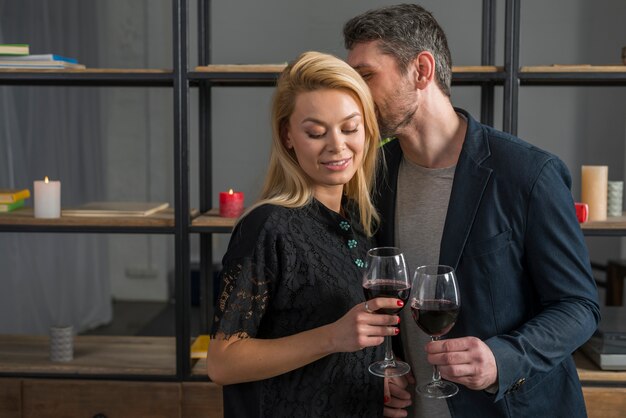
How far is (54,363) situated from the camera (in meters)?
2.71

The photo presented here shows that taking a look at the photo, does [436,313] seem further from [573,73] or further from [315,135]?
[573,73]

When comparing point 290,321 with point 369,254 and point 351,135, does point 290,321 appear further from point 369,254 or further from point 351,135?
point 351,135

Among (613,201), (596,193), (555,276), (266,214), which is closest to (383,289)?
(266,214)

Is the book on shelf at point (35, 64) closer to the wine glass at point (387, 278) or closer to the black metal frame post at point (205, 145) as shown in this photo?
the black metal frame post at point (205, 145)

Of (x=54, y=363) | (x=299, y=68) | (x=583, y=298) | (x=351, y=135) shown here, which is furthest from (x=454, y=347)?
(x=54, y=363)

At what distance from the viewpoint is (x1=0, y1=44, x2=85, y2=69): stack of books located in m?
2.54

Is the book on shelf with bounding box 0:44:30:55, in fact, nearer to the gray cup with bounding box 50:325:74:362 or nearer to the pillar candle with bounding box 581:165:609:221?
the gray cup with bounding box 50:325:74:362

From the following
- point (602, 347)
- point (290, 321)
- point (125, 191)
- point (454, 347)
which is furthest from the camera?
point (125, 191)

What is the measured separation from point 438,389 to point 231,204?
131 cm

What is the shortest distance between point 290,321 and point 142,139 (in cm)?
506

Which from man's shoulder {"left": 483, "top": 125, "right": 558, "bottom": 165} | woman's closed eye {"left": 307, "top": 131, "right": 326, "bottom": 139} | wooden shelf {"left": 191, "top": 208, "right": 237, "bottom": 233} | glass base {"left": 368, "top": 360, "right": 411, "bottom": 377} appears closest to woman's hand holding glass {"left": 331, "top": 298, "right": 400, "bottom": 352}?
glass base {"left": 368, "top": 360, "right": 411, "bottom": 377}

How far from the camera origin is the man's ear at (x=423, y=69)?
1.79 metres

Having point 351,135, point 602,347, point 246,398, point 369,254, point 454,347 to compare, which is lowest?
point 602,347

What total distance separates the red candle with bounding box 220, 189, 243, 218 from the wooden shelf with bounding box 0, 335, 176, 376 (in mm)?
582
